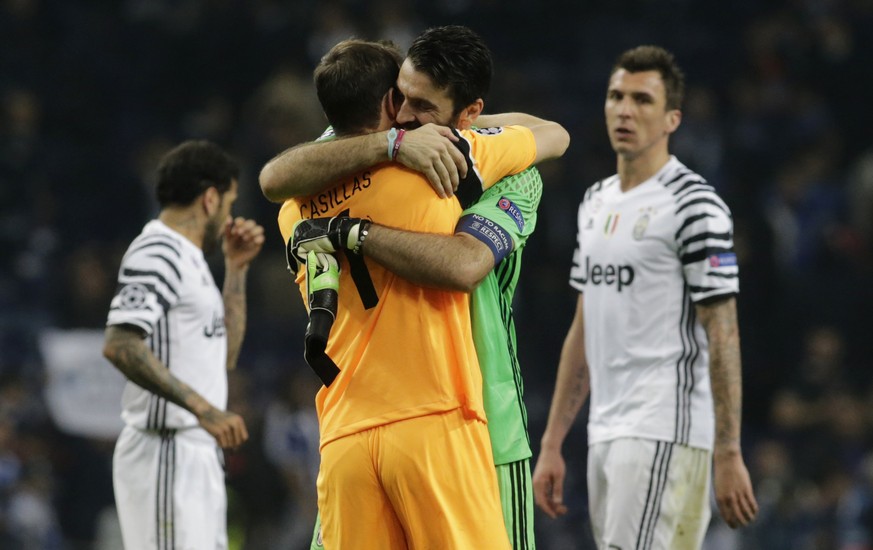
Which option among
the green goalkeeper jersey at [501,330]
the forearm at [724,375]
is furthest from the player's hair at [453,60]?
the forearm at [724,375]

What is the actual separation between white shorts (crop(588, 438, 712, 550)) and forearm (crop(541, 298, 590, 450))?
390 mm

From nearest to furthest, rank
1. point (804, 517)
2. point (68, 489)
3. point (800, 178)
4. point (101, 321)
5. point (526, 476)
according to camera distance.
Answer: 1. point (526, 476)
2. point (804, 517)
3. point (68, 489)
4. point (101, 321)
5. point (800, 178)

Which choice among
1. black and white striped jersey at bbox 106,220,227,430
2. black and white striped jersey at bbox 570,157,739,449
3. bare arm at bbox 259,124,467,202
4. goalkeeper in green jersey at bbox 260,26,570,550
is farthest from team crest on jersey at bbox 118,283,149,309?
black and white striped jersey at bbox 570,157,739,449

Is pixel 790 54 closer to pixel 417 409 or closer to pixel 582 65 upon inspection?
pixel 582 65

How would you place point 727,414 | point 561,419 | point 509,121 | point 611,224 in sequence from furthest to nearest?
point 561,419, point 611,224, point 727,414, point 509,121

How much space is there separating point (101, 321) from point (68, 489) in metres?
1.47

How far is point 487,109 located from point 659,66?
5.94 meters

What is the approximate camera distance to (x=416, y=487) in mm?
3578

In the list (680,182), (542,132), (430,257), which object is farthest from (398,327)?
(680,182)

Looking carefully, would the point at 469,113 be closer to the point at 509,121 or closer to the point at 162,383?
the point at 509,121

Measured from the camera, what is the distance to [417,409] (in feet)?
11.8

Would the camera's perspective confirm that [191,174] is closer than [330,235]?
No

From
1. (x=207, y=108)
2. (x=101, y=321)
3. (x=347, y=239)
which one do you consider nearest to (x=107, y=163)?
(x=207, y=108)

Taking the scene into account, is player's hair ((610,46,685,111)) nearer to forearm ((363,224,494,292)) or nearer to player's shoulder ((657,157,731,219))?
player's shoulder ((657,157,731,219))
